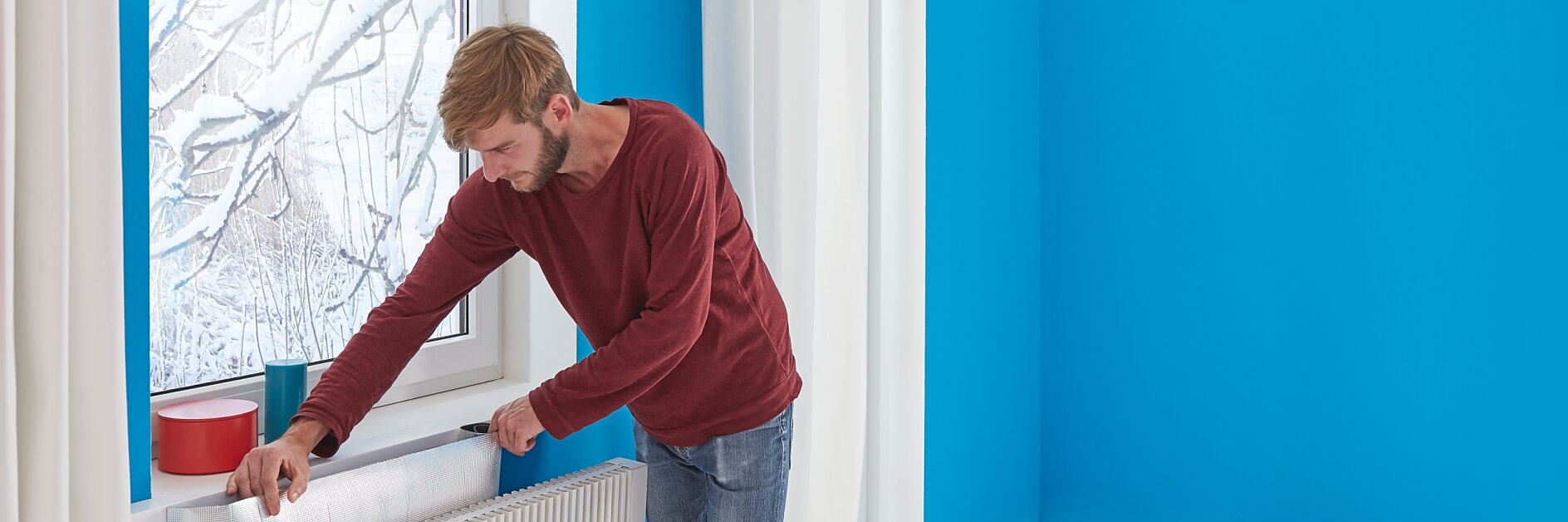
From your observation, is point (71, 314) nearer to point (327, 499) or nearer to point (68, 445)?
point (68, 445)

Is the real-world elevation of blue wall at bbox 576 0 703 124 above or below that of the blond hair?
above

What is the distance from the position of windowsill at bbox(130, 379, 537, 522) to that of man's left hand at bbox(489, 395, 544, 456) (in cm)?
20

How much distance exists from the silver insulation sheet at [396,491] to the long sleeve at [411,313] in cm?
7

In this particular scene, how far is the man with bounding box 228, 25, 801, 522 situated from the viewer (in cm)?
129

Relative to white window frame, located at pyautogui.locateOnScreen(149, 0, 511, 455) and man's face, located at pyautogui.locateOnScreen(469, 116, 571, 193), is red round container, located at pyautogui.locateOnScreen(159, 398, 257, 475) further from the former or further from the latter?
man's face, located at pyautogui.locateOnScreen(469, 116, 571, 193)

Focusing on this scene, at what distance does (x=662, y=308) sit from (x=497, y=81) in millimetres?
328

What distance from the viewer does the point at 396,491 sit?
139 centimetres

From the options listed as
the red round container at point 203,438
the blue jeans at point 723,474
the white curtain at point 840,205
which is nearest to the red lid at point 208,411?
the red round container at point 203,438

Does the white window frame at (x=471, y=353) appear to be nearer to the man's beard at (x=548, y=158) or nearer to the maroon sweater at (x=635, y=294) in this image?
the maroon sweater at (x=635, y=294)
